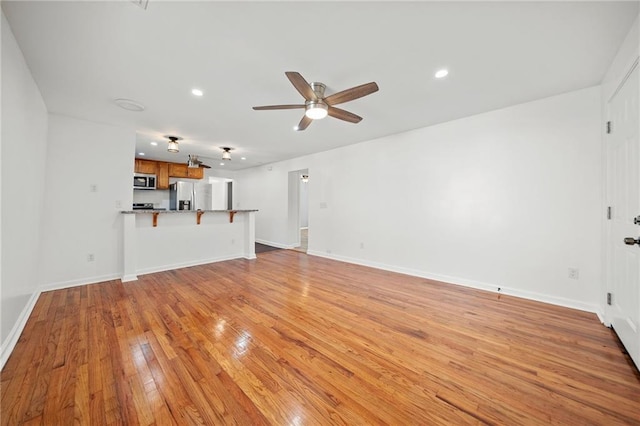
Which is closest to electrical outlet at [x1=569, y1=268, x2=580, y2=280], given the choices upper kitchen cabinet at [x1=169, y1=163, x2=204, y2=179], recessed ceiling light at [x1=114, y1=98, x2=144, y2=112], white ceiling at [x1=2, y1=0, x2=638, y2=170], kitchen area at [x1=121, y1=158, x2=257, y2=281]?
white ceiling at [x1=2, y1=0, x2=638, y2=170]

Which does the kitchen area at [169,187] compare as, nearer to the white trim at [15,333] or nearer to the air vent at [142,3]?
the white trim at [15,333]

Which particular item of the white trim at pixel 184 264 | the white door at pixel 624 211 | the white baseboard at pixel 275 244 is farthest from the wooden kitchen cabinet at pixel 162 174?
the white door at pixel 624 211

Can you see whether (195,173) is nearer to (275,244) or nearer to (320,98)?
(275,244)

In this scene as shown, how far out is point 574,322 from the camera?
2285 mm

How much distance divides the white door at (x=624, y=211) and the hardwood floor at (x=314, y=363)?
0.72 feet

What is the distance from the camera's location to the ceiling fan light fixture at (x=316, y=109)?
2.35 metres

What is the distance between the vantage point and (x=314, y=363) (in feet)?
5.56

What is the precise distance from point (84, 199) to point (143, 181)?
2.79 meters

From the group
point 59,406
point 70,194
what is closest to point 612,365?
point 59,406

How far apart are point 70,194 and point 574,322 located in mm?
6286

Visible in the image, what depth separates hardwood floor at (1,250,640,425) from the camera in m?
1.29

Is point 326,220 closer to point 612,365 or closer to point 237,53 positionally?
point 237,53

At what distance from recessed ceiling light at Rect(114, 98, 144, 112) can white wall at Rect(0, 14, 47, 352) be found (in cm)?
67

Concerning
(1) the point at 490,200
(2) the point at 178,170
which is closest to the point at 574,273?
(1) the point at 490,200
